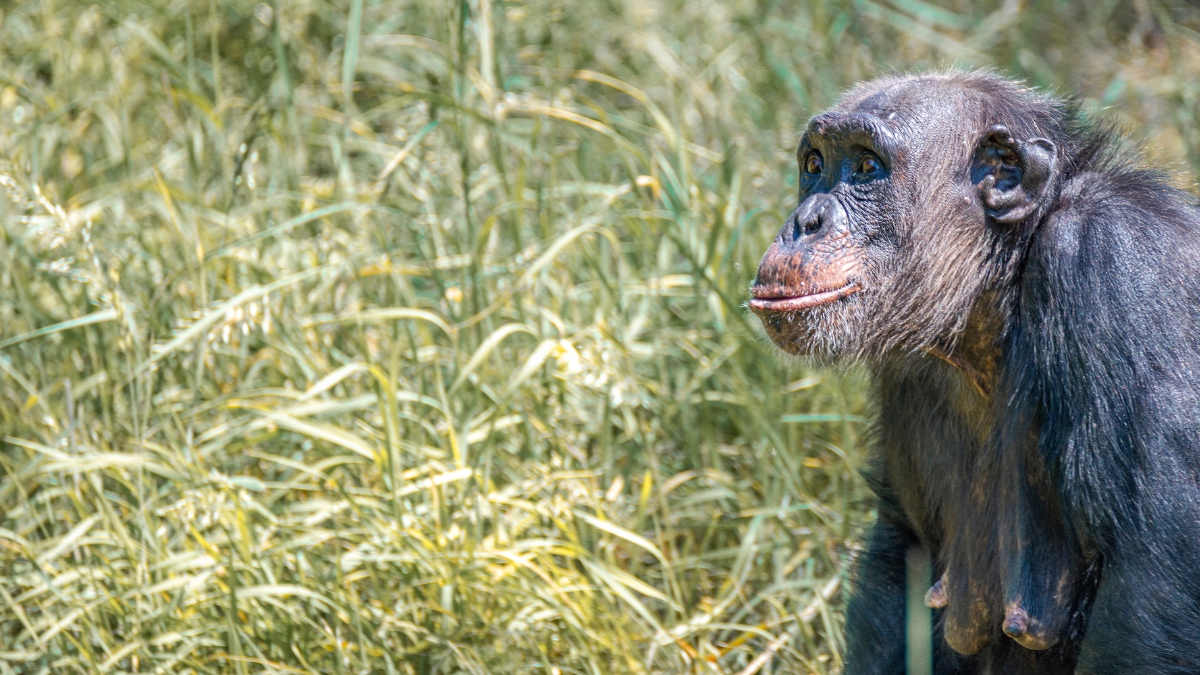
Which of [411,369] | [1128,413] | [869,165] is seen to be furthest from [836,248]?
[411,369]

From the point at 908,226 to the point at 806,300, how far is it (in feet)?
1.03

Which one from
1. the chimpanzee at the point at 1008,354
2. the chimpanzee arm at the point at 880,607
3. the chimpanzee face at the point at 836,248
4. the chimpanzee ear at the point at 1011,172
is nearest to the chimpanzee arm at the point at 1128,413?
the chimpanzee at the point at 1008,354

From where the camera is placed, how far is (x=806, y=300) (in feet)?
9.93

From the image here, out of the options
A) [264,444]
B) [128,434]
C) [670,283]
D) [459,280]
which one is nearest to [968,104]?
[670,283]

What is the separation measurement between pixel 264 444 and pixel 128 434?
45 centimetres

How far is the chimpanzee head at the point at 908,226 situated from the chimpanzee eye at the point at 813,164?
9cm

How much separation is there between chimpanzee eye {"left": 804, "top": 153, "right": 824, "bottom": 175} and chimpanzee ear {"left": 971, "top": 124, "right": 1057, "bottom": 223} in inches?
14.9

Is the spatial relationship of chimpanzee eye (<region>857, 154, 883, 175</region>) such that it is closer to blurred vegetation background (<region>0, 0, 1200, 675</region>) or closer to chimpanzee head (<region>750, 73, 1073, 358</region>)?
chimpanzee head (<region>750, 73, 1073, 358</region>)

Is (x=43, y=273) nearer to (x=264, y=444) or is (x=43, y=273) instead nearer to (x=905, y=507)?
(x=264, y=444)

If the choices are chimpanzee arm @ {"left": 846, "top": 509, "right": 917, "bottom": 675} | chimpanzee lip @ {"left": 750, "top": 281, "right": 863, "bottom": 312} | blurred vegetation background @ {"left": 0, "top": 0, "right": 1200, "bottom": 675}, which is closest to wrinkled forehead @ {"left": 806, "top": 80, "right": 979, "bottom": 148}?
chimpanzee lip @ {"left": 750, "top": 281, "right": 863, "bottom": 312}

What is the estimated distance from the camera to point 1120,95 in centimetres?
603

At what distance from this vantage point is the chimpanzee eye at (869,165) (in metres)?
3.09

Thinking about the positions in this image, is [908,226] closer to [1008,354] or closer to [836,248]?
[836,248]

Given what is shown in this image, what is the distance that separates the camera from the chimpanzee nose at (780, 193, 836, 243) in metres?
3.07
